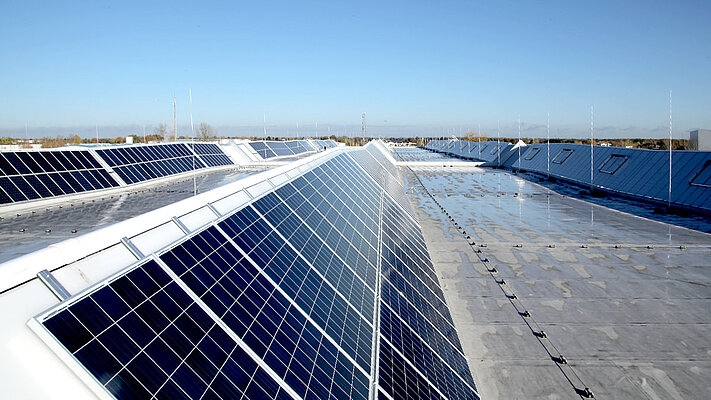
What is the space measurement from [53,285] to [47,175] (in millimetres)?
22814

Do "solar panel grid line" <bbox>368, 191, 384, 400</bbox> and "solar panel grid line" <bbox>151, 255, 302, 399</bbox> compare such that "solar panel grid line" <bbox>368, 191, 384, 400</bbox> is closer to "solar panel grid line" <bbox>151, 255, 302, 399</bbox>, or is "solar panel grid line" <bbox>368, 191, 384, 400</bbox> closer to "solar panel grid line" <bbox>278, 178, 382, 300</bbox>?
"solar panel grid line" <bbox>278, 178, 382, 300</bbox>

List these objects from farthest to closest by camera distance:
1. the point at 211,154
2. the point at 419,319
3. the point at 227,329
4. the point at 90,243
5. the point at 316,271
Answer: the point at 211,154 → the point at 419,319 → the point at 316,271 → the point at 227,329 → the point at 90,243

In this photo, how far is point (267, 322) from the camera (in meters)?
6.59

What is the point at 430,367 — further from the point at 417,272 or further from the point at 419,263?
the point at 419,263

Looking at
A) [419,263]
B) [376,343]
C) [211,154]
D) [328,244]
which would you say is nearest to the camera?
[376,343]

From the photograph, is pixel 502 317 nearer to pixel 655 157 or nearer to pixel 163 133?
pixel 655 157

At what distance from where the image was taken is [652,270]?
19.4 metres

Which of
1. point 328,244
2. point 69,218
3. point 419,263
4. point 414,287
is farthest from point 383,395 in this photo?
point 69,218

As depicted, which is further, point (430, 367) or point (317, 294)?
point (430, 367)

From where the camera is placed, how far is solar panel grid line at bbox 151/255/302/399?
5.53 meters

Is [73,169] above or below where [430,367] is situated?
above

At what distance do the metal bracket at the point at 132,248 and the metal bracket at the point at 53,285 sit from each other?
4.40 ft

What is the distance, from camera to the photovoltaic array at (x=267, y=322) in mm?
4426

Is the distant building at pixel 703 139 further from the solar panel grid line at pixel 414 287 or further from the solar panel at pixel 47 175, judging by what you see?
the solar panel at pixel 47 175
